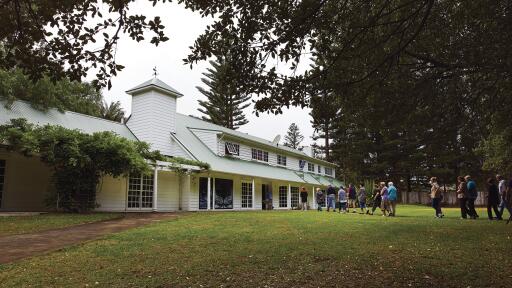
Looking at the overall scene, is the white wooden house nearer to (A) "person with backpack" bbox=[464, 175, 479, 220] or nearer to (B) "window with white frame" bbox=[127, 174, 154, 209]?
(B) "window with white frame" bbox=[127, 174, 154, 209]

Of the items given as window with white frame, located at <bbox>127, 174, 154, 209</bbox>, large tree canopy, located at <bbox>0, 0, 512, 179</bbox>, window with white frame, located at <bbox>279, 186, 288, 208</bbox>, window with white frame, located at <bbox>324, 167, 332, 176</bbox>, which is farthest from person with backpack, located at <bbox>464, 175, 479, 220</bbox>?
window with white frame, located at <bbox>324, 167, 332, 176</bbox>

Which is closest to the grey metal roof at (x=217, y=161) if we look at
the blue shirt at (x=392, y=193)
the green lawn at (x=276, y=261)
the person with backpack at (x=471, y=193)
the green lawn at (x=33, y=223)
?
the blue shirt at (x=392, y=193)

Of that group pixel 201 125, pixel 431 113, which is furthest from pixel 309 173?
pixel 431 113

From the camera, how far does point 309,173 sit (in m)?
37.6

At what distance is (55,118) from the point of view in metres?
18.7

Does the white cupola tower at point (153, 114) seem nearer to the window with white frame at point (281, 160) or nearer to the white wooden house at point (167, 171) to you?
the white wooden house at point (167, 171)

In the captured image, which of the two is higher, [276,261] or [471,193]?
[471,193]

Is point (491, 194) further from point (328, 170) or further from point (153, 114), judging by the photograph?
point (328, 170)

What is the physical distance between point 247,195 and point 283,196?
502 centimetres

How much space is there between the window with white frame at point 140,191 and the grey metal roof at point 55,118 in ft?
10.1

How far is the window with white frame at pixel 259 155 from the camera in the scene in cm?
2926

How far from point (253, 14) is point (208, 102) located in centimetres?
4393

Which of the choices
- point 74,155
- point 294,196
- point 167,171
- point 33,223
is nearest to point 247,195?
point 167,171

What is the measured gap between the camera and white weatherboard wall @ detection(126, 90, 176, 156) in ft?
73.1
